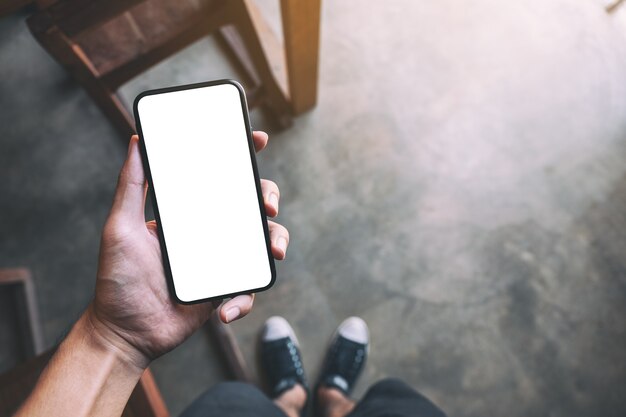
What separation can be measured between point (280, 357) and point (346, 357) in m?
0.22

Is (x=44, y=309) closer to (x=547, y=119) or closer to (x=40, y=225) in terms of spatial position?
(x=40, y=225)

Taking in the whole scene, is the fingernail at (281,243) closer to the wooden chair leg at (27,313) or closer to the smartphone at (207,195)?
the smartphone at (207,195)

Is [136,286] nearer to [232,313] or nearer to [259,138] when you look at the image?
[232,313]

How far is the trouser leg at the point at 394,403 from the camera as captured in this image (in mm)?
1021

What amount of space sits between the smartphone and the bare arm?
32 mm

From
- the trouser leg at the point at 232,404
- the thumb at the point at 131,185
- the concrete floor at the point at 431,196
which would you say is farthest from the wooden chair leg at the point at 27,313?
the thumb at the point at 131,185

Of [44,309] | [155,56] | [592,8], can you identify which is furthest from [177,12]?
[592,8]

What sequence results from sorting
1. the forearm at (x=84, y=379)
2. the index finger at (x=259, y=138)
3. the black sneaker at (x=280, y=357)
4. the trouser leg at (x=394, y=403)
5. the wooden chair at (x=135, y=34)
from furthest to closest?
1. the black sneaker at (x=280, y=357)
2. the trouser leg at (x=394, y=403)
3. the wooden chair at (x=135, y=34)
4. the index finger at (x=259, y=138)
5. the forearm at (x=84, y=379)

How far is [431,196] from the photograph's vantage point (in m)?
1.50

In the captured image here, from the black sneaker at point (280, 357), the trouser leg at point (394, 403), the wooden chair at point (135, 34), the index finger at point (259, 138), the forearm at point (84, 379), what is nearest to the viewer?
the forearm at point (84, 379)

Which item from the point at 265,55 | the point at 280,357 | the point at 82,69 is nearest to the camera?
the point at 82,69

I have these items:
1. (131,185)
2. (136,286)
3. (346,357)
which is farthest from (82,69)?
(346,357)

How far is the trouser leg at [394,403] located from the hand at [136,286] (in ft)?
1.76

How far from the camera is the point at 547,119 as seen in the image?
1.57 metres
